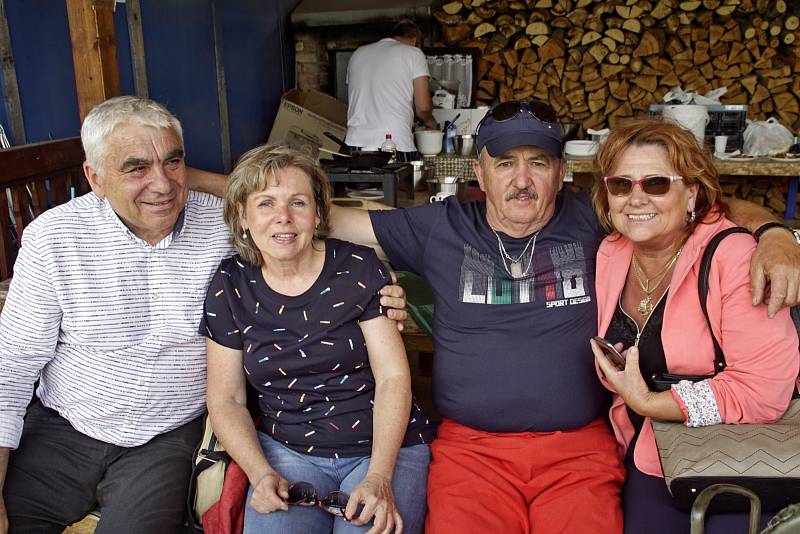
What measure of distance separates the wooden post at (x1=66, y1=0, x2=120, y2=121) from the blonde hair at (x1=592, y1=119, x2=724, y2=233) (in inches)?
63.4

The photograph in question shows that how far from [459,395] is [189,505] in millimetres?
766

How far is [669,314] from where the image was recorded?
1665 mm

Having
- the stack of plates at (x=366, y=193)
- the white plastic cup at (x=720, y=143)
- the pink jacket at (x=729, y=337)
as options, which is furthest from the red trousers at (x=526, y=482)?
the white plastic cup at (x=720, y=143)

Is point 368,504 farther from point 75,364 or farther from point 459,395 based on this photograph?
point 75,364

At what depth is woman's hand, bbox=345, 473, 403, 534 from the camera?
1606mm

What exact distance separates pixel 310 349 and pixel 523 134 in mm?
824

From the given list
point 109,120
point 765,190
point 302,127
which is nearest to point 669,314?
point 109,120

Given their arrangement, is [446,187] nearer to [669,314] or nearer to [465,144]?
[669,314]

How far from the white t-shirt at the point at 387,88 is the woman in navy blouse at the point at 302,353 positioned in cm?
321

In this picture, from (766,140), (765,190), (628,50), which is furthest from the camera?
(765,190)

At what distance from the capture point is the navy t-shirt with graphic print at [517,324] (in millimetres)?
1819

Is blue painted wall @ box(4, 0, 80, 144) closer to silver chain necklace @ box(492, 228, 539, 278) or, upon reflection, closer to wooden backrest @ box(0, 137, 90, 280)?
wooden backrest @ box(0, 137, 90, 280)

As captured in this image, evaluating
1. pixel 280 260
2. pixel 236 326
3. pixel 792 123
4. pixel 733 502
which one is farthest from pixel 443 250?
pixel 792 123

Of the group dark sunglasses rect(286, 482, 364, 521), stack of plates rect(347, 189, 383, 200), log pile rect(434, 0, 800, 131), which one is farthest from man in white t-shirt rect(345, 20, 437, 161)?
dark sunglasses rect(286, 482, 364, 521)
